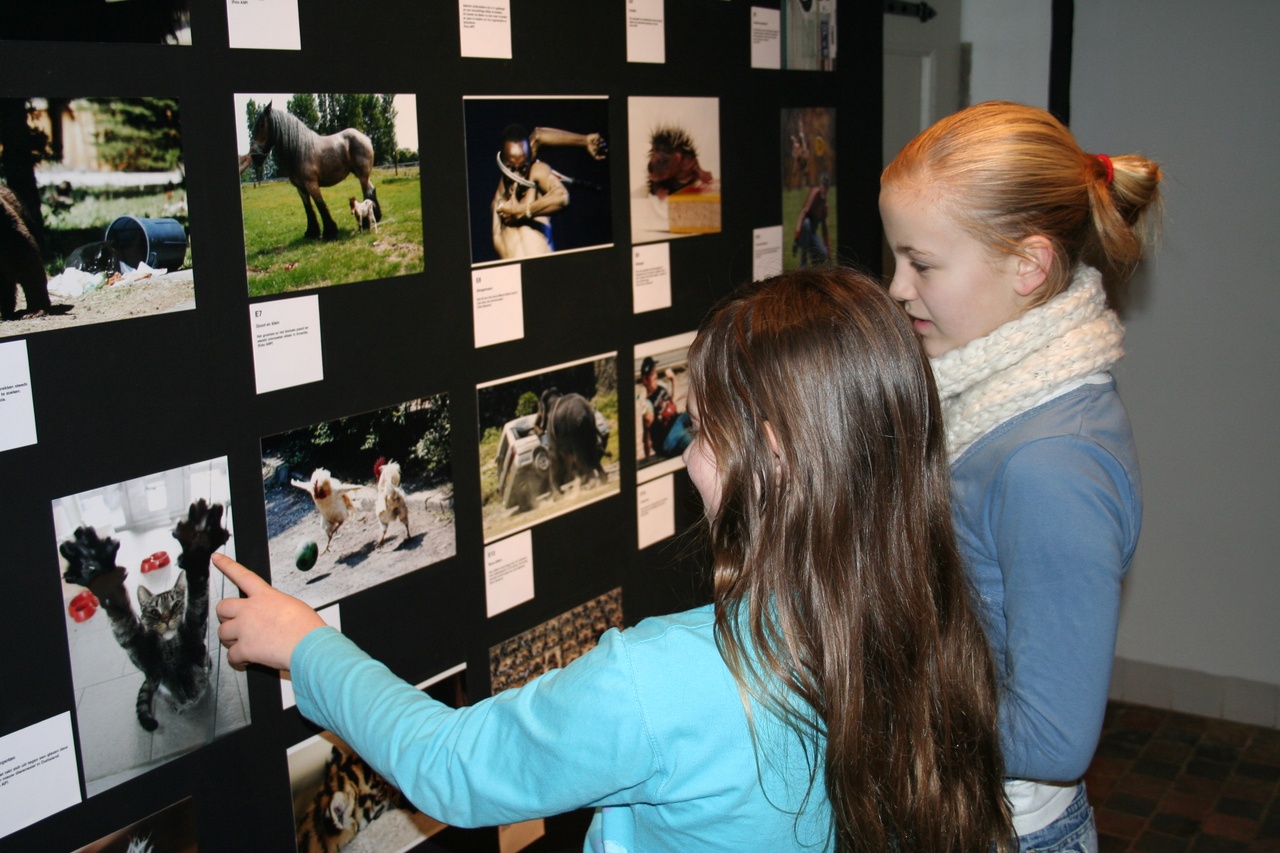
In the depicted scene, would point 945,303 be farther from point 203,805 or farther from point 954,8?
point 954,8

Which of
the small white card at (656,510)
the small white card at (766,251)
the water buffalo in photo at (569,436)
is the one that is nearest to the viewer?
the water buffalo in photo at (569,436)

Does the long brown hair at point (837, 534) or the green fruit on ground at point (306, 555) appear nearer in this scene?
the long brown hair at point (837, 534)

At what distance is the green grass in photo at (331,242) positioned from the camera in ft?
4.78

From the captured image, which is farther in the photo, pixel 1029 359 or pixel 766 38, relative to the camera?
pixel 766 38

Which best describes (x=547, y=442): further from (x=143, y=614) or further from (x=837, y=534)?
(x=837, y=534)

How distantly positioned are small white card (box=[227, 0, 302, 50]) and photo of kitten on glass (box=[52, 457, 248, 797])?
55 centimetres

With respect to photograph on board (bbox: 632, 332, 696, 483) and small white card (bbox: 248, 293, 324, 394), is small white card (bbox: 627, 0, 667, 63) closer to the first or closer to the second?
photograph on board (bbox: 632, 332, 696, 483)

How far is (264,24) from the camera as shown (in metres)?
1.43

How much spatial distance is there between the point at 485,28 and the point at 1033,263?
0.92 metres

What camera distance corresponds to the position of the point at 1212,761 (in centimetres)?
367

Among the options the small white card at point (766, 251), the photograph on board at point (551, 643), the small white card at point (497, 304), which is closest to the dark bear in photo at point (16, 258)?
the small white card at point (497, 304)

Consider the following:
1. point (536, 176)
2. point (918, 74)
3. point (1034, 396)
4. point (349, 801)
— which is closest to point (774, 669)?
point (1034, 396)

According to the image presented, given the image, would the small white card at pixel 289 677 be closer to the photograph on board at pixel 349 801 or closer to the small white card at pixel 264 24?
the photograph on board at pixel 349 801

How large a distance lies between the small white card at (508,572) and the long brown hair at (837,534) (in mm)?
847
